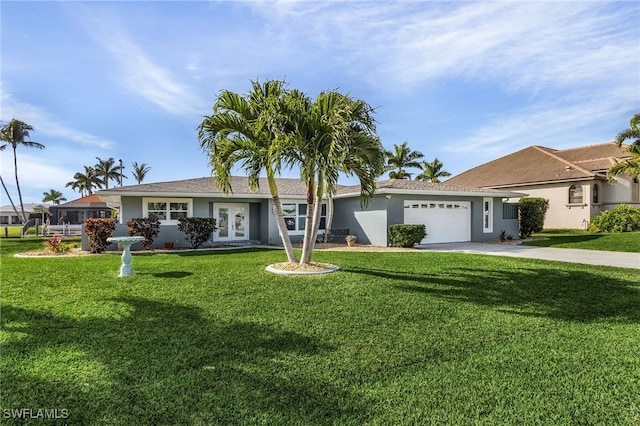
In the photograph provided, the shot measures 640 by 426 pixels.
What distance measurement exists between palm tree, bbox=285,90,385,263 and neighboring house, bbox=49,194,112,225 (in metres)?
38.3

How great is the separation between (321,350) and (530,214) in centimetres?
2156

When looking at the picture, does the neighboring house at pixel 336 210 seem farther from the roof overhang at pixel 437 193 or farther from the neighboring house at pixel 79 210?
the neighboring house at pixel 79 210

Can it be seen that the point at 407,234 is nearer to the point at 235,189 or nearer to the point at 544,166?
the point at 235,189

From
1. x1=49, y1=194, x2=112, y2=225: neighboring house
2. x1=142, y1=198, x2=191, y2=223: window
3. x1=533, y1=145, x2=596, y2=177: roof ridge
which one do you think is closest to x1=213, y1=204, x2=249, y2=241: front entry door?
x1=142, y1=198, x2=191, y2=223: window

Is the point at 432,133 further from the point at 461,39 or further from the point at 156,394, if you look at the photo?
the point at 156,394

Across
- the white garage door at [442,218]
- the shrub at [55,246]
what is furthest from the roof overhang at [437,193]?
the shrub at [55,246]

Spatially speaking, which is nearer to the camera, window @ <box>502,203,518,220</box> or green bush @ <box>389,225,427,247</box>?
green bush @ <box>389,225,427,247</box>

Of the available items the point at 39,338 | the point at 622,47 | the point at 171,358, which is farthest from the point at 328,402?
the point at 622,47

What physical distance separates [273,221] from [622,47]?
628 inches

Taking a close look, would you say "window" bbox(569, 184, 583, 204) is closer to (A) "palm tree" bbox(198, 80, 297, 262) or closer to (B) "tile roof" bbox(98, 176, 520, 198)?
(B) "tile roof" bbox(98, 176, 520, 198)

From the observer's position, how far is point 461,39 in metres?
11.5

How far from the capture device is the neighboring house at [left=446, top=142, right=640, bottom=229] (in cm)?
2528

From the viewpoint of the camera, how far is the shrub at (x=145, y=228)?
15.8 metres

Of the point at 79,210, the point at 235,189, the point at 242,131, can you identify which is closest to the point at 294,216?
the point at 235,189
